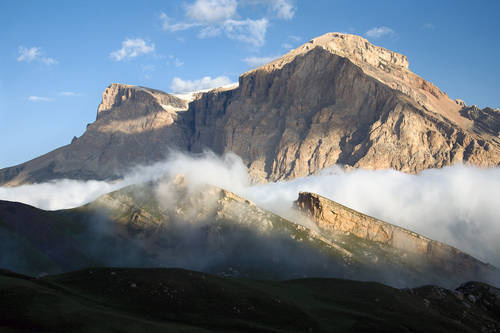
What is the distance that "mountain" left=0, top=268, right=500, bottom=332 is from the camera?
83.1 metres

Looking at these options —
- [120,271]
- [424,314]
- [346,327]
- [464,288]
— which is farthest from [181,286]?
[464,288]

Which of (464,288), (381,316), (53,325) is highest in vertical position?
(464,288)

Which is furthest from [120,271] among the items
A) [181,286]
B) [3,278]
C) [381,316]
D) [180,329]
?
[381,316]

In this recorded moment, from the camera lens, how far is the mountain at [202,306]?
83.1 metres

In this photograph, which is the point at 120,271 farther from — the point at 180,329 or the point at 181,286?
the point at 180,329

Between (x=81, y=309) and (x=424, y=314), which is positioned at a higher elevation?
(x=424, y=314)

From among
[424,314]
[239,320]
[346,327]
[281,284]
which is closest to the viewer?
[239,320]

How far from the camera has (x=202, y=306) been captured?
114 meters

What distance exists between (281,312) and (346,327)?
1473cm

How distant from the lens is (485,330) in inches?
5655

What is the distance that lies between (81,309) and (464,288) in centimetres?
14345

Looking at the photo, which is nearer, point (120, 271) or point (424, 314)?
point (120, 271)

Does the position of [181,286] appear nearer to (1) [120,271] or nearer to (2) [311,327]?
(1) [120,271]

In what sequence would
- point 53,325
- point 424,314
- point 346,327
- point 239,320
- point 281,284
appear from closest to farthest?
point 53,325 → point 239,320 → point 346,327 → point 424,314 → point 281,284
